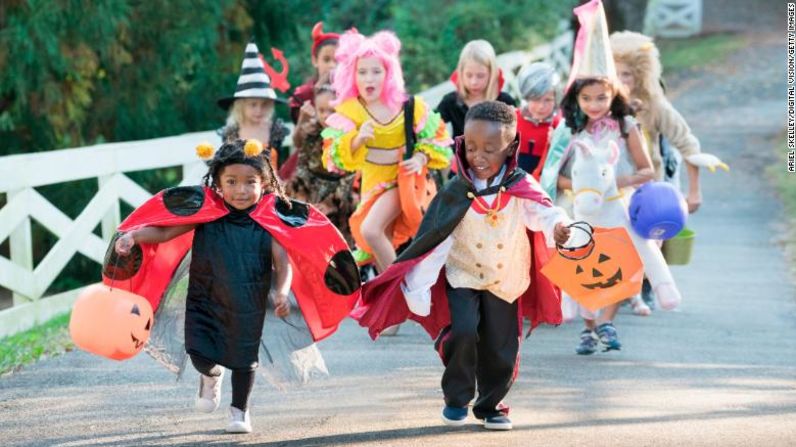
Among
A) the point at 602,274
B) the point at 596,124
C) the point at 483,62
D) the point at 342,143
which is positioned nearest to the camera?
the point at 602,274

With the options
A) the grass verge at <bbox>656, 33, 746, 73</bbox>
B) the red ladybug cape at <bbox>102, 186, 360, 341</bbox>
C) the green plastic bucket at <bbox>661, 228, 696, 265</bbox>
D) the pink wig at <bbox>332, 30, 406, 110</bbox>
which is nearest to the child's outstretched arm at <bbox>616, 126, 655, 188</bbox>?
the green plastic bucket at <bbox>661, 228, 696, 265</bbox>

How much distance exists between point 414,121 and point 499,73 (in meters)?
1.00

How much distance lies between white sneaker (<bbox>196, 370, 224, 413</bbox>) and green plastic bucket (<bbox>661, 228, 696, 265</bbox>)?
363 cm

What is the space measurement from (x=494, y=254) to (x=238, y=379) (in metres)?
1.32

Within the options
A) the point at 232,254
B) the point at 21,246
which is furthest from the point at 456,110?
the point at 232,254

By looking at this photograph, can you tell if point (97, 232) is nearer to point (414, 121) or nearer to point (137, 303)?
point (414, 121)

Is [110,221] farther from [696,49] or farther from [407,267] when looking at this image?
[696,49]

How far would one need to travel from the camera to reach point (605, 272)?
7711mm

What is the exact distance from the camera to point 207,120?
13430 millimetres

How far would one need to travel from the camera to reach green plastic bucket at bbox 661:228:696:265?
29.4ft

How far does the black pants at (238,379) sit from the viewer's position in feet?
21.0

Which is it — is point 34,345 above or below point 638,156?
below

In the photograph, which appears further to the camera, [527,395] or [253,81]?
[253,81]

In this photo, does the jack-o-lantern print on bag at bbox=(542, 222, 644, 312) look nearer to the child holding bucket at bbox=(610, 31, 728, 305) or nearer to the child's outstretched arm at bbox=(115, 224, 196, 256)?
the child holding bucket at bbox=(610, 31, 728, 305)
